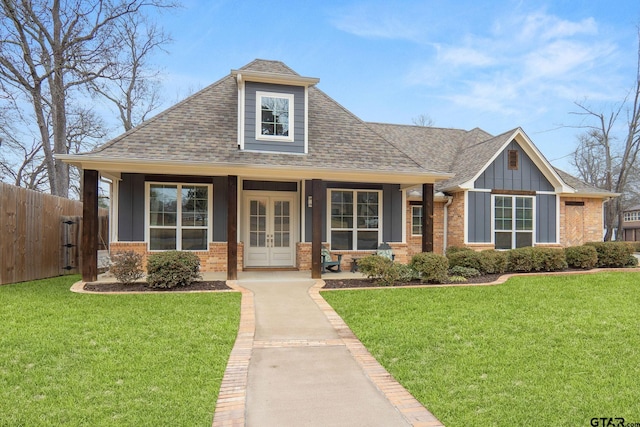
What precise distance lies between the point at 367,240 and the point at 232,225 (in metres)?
4.68

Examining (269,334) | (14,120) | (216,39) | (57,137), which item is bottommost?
(269,334)

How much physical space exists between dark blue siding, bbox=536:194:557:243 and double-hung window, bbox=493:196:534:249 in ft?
0.99

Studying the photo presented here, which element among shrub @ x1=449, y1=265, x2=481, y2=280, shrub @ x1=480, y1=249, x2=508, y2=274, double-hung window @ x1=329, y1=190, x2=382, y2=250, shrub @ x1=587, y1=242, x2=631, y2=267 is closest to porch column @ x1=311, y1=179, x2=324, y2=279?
double-hung window @ x1=329, y1=190, x2=382, y2=250

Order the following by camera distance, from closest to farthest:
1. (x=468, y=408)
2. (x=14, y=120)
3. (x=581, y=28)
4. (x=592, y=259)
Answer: (x=468, y=408) → (x=592, y=259) → (x=581, y=28) → (x=14, y=120)

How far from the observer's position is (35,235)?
1042 cm

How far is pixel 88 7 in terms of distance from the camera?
15297 mm

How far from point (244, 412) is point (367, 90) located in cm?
2120

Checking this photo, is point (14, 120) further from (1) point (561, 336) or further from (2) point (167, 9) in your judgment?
(1) point (561, 336)

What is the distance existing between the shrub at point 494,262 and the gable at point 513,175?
11.4ft

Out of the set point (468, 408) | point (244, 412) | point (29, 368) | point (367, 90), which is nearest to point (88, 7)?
point (367, 90)

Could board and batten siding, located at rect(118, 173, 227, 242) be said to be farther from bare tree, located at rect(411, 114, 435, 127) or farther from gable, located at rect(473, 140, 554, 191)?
bare tree, located at rect(411, 114, 435, 127)

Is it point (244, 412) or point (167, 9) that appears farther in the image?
point (167, 9)

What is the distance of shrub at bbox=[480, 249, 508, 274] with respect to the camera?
10.9 metres

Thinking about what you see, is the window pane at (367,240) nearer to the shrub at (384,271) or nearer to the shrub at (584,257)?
the shrub at (384,271)
